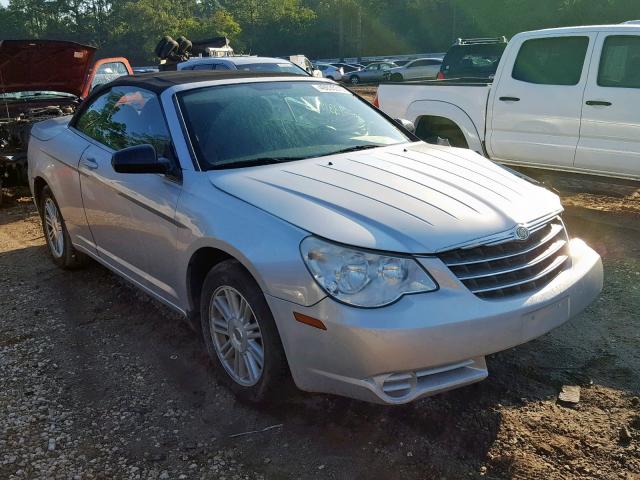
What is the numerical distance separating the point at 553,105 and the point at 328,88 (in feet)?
10.4

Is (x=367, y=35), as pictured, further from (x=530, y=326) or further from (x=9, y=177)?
(x=530, y=326)

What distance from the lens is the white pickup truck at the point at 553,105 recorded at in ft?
20.4

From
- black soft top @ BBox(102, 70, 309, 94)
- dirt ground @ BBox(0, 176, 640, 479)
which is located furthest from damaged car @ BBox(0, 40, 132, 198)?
dirt ground @ BBox(0, 176, 640, 479)

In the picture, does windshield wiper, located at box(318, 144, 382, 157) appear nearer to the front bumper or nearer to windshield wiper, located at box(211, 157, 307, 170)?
windshield wiper, located at box(211, 157, 307, 170)

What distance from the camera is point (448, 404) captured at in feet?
10.5

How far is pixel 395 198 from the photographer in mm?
3113

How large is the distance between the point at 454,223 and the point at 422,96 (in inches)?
198

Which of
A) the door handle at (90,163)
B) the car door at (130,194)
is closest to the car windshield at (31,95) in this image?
the car door at (130,194)

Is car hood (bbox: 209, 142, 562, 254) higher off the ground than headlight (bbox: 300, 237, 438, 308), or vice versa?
car hood (bbox: 209, 142, 562, 254)

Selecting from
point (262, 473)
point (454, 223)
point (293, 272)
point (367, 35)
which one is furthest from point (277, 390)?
point (367, 35)

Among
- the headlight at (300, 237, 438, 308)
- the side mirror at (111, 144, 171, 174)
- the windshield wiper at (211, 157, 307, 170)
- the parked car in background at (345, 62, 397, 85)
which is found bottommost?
the parked car in background at (345, 62, 397, 85)

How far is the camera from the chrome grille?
9.12 feet

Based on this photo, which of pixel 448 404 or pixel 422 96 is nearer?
pixel 448 404

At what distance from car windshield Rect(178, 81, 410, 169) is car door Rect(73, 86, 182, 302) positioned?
25 cm
